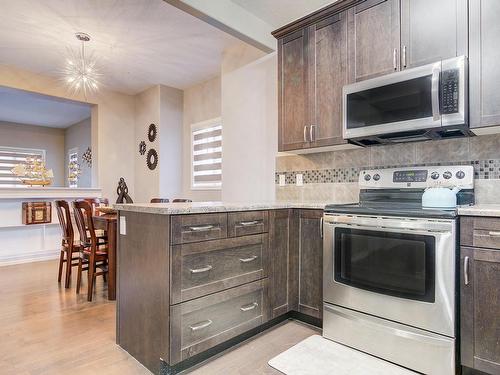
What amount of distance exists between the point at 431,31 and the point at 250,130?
202cm

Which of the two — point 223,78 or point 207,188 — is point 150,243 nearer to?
point 223,78

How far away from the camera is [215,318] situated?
1.94 m

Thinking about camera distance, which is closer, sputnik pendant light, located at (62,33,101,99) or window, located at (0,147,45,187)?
sputnik pendant light, located at (62,33,101,99)

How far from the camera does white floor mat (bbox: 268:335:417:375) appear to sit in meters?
1.82

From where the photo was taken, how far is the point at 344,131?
240 cm

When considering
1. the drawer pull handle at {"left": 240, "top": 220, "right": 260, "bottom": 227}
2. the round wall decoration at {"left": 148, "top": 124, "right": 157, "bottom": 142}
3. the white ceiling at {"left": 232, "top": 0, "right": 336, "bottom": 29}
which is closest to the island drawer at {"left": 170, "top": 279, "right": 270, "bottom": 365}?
the drawer pull handle at {"left": 240, "top": 220, "right": 260, "bottom": 227}

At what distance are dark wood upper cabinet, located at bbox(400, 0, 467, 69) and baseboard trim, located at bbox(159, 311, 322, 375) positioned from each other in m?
2.01

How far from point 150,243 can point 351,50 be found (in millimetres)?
2044

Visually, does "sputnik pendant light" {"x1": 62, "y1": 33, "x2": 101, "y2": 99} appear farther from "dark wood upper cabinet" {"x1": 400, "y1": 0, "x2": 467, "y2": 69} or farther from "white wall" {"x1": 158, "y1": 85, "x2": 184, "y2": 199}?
"dark wood upper cabinet" {"x1": 400, "y1": 0, "x2": 467, "y2": 69}

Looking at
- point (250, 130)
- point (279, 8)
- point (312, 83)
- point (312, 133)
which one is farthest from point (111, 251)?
point (279, 8)

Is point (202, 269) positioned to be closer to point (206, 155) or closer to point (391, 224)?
point (391, 224)

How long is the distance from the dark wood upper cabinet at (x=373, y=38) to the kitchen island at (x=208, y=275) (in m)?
1.11

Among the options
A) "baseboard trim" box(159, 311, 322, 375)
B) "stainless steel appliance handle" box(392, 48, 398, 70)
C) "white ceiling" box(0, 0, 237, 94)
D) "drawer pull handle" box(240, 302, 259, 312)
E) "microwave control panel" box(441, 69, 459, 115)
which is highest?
"white ceiling" box(0, 0, 237, 94)

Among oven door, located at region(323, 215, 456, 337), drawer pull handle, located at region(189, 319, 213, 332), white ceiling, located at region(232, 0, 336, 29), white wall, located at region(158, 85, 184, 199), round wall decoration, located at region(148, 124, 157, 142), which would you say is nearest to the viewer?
oven door, located at region(323, 215, 456, 337)
